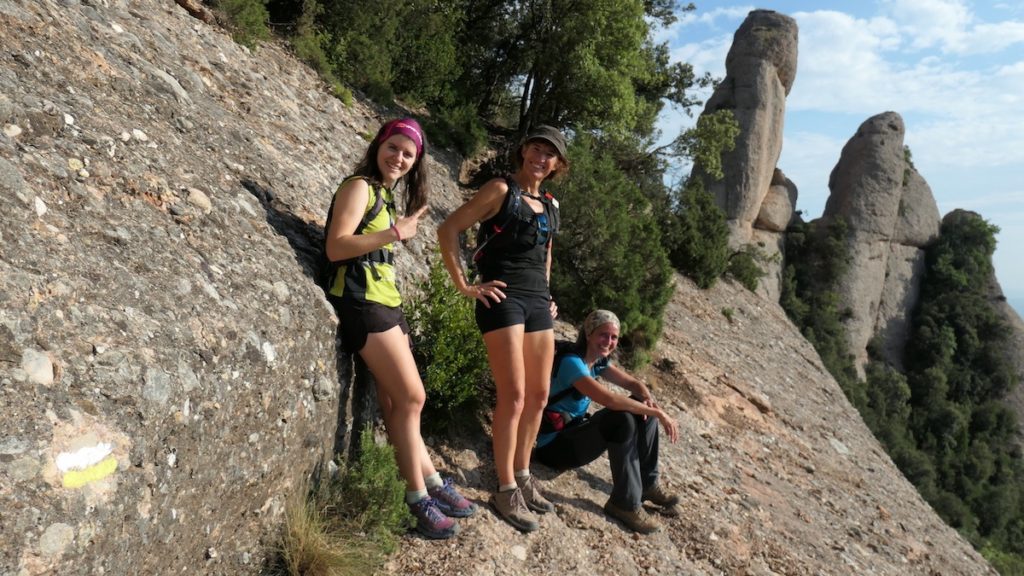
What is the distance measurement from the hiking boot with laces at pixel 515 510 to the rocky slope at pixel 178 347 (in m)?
0.09

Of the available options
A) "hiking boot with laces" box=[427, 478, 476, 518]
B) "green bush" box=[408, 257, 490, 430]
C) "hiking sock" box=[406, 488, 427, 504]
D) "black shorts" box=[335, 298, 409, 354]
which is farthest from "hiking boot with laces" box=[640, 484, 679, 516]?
"black shorts" box=[335, 298, 409, 354]

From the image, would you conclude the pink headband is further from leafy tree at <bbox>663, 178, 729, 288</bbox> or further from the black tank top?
leafy tree at <bbox>663, 178, 729, 288</bbox>

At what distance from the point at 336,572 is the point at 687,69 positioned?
640 inches

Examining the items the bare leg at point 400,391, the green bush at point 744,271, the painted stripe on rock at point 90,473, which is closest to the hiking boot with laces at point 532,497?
the bare leg at point 400,391

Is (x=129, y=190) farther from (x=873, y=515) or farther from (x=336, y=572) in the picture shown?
(x=873, y=515)

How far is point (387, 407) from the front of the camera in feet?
12.9

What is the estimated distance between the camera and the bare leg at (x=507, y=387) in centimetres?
408

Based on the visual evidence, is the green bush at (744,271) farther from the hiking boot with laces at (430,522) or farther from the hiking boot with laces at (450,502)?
the hiking boot with laces at (430,522)

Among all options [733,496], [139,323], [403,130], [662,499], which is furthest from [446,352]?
[733,496]

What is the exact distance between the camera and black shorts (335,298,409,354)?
3.74 m

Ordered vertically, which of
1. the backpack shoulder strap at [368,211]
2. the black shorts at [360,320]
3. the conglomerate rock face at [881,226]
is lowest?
the black shorts at [360,320]

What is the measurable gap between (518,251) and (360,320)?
103 cm

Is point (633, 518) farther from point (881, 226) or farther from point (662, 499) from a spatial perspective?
point (881, 226)

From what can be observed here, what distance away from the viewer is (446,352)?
4.78 meters
